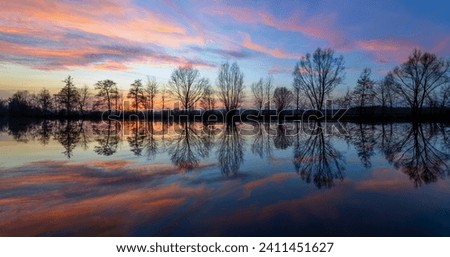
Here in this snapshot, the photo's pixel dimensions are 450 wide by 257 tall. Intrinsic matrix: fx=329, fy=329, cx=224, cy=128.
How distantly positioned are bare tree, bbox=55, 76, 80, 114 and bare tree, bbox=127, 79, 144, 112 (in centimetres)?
1115

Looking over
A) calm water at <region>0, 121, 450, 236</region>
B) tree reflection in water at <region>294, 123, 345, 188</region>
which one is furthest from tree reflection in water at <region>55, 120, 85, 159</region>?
tree reflection in water at <region>294, 123, 345, 188</region>

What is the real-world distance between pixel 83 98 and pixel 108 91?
6437mm

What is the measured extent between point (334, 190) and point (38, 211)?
4839 millimetres

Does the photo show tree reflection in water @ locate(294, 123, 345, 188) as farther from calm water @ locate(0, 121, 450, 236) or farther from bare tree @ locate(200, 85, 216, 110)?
bare tree @ locate(200, 85, 216, 110)

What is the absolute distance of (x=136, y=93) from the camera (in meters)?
61.6

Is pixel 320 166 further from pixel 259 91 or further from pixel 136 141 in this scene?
pixel 259 91

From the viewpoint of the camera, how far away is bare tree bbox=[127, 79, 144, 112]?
2386 inches

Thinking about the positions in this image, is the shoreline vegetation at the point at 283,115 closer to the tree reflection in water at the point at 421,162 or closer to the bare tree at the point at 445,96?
the bare tree at the point at 445,96

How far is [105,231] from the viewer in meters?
4.11

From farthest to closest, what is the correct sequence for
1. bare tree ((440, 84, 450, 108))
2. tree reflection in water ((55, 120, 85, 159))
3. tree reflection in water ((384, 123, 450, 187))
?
bare tree ((440, 84, 450, 108))
tree reflection in water ((55, 120, 85, 159))
tree reflection in water ((384, 123, 450, 187))

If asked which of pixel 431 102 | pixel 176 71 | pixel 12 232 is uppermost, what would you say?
pixel 176 71

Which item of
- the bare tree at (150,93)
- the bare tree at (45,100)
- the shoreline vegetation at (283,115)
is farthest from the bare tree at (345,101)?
the bare tree at (45,100)
